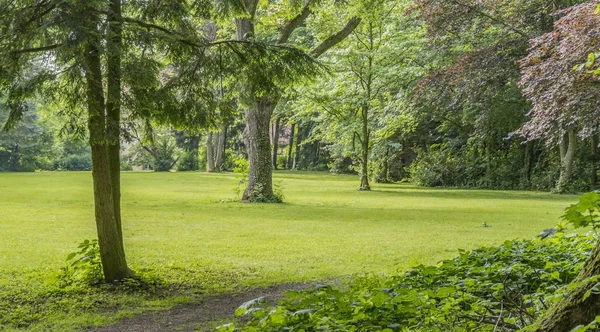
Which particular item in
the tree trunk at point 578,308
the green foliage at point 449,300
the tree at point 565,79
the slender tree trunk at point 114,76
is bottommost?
the green foliage at point 449,300

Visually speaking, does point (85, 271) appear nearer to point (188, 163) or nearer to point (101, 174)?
point (101, 174)

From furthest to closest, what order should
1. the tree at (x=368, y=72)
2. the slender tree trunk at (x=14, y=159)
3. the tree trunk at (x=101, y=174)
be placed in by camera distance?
the slender tree trunk at (x=14, y=159)
the tree at (x=368, y=72)
the tree trunk at (x=101, y=174)

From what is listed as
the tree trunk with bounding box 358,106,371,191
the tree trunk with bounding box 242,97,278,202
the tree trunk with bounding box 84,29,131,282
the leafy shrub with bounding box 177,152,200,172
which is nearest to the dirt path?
the tree trunk with bounding box 84,29,131,282

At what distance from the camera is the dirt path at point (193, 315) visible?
533 centimetres

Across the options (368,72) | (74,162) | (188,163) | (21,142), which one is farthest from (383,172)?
(74,162)

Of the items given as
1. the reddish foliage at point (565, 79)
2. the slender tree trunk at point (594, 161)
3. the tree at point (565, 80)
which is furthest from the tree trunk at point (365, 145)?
the slender tree trunk at point (594, 161)

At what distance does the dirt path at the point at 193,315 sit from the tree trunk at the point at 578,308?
10.9 ft

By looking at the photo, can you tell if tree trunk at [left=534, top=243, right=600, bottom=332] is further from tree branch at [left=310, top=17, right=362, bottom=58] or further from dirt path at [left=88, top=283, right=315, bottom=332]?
tree branch at [left=310, top=17, right=362, bottom=58]

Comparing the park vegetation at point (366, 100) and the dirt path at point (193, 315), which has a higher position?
the park vegetation at point (366, 100)

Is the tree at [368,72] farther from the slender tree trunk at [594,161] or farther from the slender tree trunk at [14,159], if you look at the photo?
the slender tree trunk at [14,159]

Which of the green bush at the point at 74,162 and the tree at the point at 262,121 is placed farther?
the green bush at the point at 74,162

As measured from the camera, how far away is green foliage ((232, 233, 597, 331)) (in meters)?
3.32

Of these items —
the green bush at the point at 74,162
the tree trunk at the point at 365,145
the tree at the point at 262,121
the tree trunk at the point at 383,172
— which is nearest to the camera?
the tree at the point at 262,121

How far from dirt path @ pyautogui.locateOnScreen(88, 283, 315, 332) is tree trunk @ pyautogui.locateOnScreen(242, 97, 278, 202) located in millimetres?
10642
